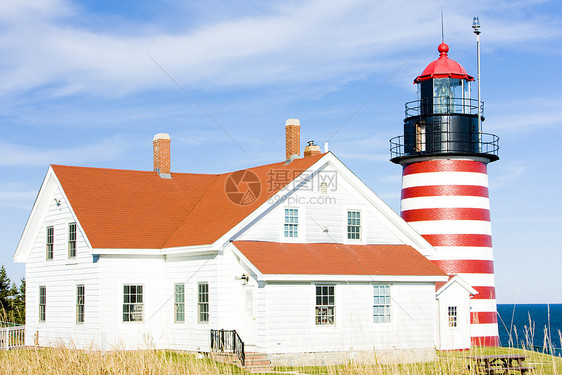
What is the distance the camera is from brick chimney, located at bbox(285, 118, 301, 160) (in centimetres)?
2545

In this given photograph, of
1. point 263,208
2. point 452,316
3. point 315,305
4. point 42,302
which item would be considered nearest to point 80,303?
point 42,302

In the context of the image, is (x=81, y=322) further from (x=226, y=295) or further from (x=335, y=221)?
(x=335, y=221)

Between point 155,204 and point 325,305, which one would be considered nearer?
point 325,305

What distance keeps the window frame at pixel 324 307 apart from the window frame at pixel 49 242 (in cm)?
1011

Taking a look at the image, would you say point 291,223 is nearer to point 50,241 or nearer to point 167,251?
point 167,251

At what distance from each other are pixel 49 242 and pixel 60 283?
185 centimetres

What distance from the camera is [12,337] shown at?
1041 inches

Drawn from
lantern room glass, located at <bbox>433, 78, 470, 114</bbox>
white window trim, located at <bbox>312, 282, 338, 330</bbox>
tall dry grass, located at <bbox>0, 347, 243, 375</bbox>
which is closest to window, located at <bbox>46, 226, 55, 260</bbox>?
white window trim, located at <bbox>312, 282, 338, 330</bbox>

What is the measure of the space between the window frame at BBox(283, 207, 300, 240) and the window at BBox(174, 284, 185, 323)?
3782 mm

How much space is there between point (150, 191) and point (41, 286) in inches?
201

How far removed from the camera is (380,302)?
21.8m

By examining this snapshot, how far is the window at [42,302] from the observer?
25469 millimetres

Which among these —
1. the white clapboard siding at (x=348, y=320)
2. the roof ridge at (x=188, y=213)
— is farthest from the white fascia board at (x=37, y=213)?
the white clapboard siding at (x=348, y=320)

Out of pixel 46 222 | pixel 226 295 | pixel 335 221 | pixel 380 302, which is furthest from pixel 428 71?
pixel 46 222
